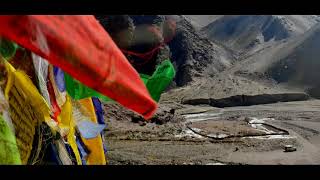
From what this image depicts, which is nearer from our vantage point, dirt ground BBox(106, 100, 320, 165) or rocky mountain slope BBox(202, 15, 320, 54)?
dirt ground BBox(106, 100, 320, 165)

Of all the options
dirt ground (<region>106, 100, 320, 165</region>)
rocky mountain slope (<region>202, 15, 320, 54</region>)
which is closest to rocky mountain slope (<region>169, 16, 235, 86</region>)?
rocky mountain slope (<region>202, 15, 320, 54</region>)

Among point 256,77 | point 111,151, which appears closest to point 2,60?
point 111,151

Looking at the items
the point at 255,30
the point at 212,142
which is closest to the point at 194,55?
the point at 255,30

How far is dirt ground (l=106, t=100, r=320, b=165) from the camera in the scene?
39.7 feet

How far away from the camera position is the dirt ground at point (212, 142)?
12100 millimetres

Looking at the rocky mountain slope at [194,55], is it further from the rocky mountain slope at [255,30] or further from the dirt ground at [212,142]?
the dirt ground at [212,142]

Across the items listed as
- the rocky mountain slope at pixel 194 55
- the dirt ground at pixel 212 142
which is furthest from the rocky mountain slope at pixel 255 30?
the dirt ground at pixel 212 142

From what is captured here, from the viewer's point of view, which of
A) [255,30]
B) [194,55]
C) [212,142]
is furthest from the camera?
[255,30]

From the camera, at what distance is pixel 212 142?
47.0 ft

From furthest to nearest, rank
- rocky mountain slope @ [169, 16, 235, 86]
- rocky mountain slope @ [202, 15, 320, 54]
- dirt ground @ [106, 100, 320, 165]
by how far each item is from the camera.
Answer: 1. rocky mountain slope @ [202, 15, 320, 54]
2. rocky mountain slope @ [169, 16, 235, 86]
3. dirt ground @ [106, 100, 320, 165]

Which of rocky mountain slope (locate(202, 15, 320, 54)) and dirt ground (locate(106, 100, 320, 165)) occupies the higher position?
rocky mountain slope (locate(202, 15, 320, 54))

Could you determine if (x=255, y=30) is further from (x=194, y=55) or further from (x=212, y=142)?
(x=212, y=142)

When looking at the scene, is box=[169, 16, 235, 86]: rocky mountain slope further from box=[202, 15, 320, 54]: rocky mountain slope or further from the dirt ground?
the dirt ground
